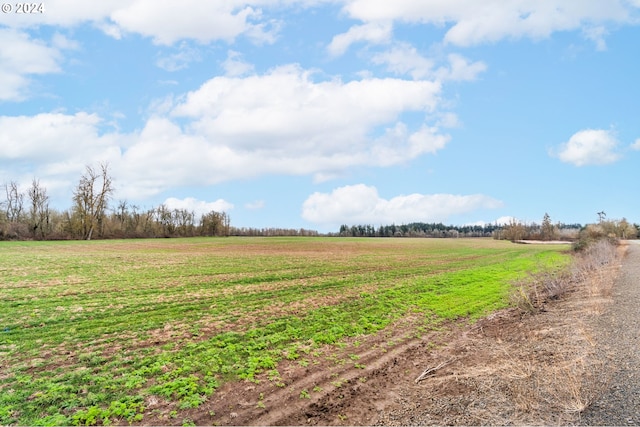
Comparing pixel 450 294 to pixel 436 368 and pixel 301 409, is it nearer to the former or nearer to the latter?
pixel 436 368

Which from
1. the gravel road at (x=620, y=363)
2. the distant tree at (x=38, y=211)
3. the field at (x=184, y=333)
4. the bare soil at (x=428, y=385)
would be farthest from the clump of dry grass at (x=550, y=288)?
the distant tree at (x=38, y=211)

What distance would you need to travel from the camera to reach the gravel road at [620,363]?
289 inches

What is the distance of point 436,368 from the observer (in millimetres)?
10078

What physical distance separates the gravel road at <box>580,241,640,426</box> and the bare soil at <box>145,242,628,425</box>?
21 centimetres

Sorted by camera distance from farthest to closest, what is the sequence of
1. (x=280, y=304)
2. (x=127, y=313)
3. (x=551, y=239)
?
(x=551, y=239) → (x=280, y=304) → (x=127, y=313)

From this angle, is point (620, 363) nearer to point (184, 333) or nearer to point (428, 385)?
point (428, 385)

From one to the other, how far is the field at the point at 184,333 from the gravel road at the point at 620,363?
497 cm

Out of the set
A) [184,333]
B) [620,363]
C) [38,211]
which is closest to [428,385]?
[620,363]

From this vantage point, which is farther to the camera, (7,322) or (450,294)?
(450,294)

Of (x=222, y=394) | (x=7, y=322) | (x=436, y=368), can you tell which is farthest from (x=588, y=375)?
(x=7, y=322)

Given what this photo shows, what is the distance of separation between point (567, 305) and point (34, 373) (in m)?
21.7

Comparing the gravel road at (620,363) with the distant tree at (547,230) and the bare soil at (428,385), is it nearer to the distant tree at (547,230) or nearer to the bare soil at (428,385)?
the bare soil at (428,385)

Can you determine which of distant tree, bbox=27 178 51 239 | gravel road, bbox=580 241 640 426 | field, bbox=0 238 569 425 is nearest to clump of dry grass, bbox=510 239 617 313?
field, bbox=0 238 569 425

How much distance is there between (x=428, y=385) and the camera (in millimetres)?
9148
